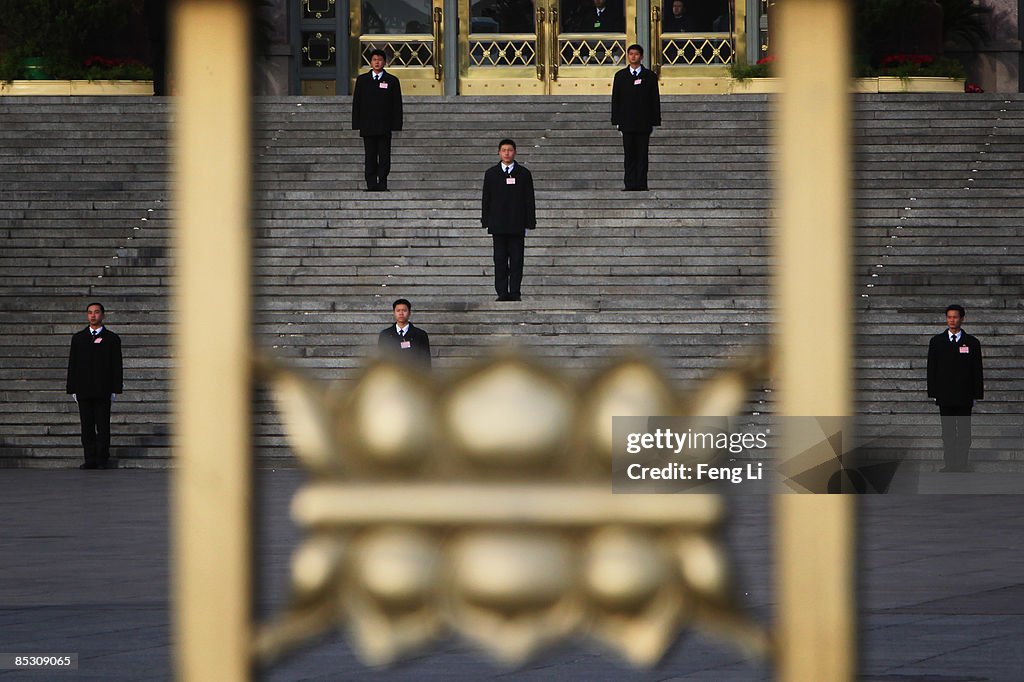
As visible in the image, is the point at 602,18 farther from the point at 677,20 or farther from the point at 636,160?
the point at 636,160

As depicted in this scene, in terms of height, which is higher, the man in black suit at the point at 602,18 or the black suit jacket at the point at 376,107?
the man in black suit at the point at 602,18

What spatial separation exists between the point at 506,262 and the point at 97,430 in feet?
12.4

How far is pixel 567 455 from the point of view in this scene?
2195 millimetres

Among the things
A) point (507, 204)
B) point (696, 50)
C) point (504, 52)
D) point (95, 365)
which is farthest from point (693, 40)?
point (95, 365)

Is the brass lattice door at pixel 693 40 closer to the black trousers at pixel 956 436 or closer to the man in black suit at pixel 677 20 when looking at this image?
the man in black suit at pixel 677 20

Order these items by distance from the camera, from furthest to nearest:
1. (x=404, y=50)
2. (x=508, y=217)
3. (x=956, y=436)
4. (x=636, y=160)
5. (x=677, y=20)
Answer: (x=404, y=50)
(x=677, y=20)
(x=636, y=160)
(x=508, y=217)
(x=956, y=436)

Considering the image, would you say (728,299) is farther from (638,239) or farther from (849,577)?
(849,577)

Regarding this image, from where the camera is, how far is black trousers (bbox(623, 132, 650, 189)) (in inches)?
767

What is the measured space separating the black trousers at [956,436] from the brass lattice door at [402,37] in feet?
40.0

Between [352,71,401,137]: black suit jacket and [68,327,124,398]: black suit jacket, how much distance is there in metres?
4.84

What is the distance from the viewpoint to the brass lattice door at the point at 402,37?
2591 cm

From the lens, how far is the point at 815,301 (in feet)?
7.07

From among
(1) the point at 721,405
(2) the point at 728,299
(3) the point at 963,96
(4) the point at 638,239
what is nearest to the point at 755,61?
(3) the point at 963,96

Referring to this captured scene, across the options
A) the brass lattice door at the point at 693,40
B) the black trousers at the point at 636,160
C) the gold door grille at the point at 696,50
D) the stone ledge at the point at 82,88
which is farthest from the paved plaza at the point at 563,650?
the gold door grille at the point at 696,50
